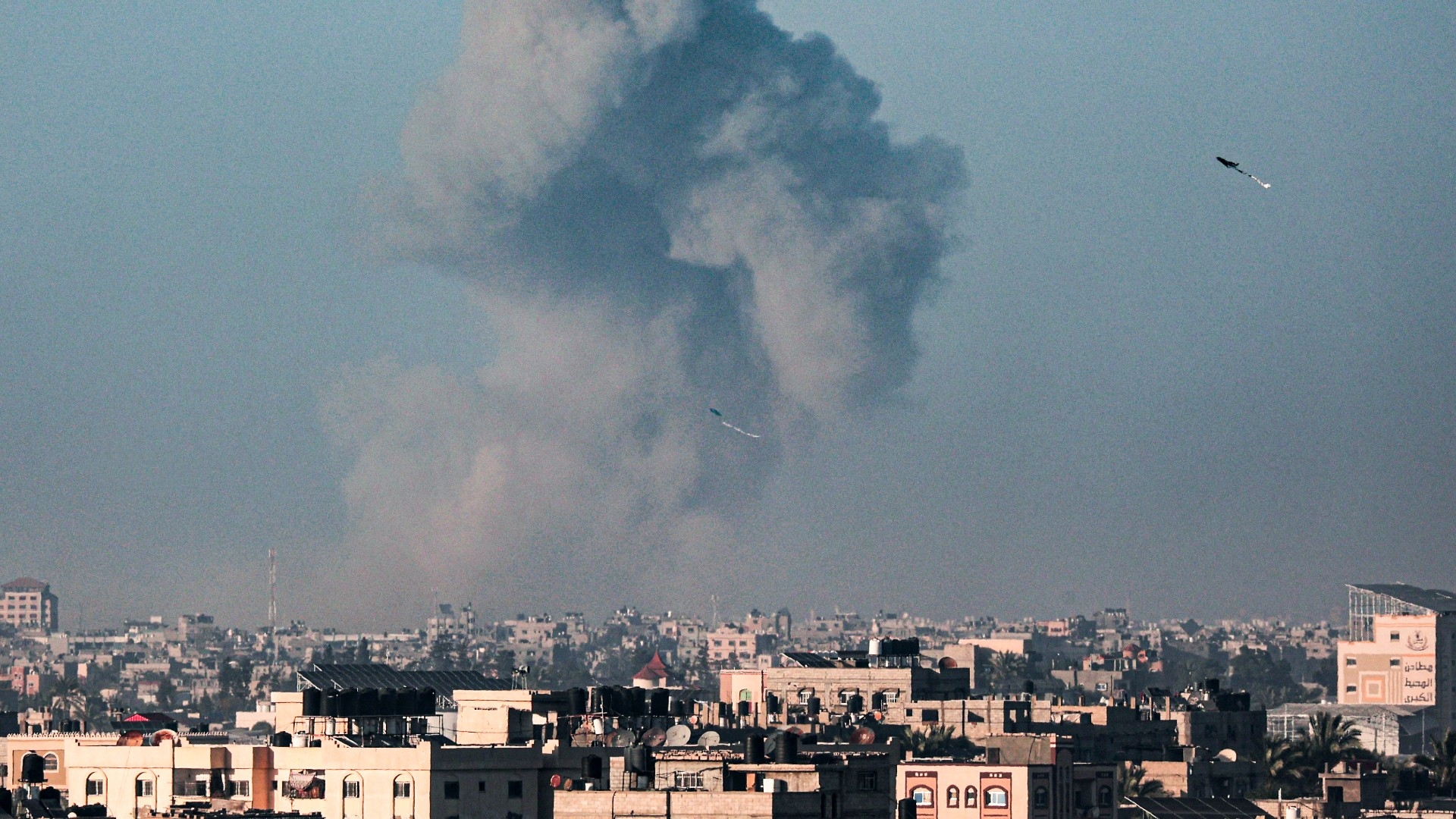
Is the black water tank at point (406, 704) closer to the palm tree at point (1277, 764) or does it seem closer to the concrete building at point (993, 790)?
the concrete building at point (993, 790)

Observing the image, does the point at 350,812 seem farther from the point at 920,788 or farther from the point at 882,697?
the point at 882,697

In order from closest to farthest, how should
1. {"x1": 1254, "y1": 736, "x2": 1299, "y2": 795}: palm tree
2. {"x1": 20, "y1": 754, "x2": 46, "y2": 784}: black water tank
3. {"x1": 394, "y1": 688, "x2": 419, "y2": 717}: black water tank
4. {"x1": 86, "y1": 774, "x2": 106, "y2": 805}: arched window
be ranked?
{"x1": 86, "y1": 774, "x2": 106, "y2": 805}: arched window → {"x1": 20, "y1": 754, "x2": 46, "y2": 784}: black water tank → {"x1": 394, "y1": 688, "x2": 419, "y2": 717}: black water tank → {"x1": 1254, "y1": 736, "x2": 1299, "y2": 795}: palm tree

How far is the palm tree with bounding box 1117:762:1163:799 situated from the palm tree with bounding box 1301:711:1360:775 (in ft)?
66.6

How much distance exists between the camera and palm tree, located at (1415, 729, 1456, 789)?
16112cm

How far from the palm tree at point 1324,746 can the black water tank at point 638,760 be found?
78.7 meters

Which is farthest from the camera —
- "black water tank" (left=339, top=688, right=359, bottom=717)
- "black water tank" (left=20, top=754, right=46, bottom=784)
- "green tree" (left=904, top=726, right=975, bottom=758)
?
"green tree" (left=904, top=726, right=975, bottom=758)

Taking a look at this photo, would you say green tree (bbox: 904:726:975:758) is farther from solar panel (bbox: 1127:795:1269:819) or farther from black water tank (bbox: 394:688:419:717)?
black water tank (bbox: 394:688:419:717)

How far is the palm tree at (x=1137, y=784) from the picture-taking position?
5413 inches

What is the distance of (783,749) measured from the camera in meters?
89.1

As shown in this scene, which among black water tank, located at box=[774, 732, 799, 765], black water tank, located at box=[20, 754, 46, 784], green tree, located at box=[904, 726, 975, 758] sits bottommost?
black water tank, located at box=[20, 754, 46, 784]

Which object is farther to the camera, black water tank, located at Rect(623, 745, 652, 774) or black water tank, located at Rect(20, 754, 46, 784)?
black water tank, located at Rect(20, 754, 46, 784)

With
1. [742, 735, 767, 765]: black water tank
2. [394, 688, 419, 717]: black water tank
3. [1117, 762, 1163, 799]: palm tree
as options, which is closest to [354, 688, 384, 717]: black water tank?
[394, 688, 419, 717]: black water tank

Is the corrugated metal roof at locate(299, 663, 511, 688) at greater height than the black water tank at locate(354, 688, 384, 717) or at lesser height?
greater

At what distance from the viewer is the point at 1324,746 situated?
166m
